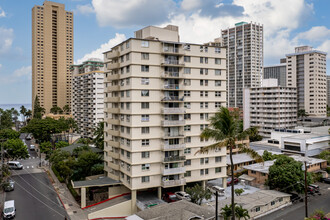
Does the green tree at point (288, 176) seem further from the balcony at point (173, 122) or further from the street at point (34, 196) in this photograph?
the street at point (34, 196)

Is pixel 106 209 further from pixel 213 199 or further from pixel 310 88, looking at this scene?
pixel 310 88

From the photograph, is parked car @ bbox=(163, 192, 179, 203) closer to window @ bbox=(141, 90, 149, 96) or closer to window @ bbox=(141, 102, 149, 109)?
window @ bbox=(141, 102, 149, 109)

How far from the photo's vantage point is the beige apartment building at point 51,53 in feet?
503

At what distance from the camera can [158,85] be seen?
4141 cm

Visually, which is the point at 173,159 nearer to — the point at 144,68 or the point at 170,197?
the point at 170,197

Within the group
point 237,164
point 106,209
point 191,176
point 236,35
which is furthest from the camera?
point 236,35

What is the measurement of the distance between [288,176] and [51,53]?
149048mm

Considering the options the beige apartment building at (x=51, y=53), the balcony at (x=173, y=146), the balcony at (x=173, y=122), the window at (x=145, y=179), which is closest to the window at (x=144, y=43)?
the balcony at (x=173, y=122)

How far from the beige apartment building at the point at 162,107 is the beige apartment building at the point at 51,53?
124m

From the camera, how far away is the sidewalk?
3859cm

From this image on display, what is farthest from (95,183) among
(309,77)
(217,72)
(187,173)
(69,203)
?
(309,77)

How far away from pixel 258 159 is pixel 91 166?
3662cm

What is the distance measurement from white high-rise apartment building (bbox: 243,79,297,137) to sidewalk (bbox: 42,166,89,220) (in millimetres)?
73985

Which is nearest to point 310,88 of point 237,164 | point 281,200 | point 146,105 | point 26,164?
point 237,164
